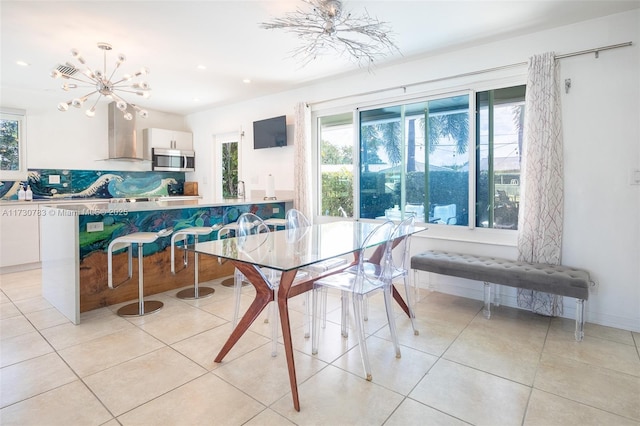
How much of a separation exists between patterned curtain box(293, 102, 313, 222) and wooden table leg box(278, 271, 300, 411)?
2.74 metres

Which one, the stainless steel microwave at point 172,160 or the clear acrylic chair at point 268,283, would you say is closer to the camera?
the clear acrylic chair at point 268,283

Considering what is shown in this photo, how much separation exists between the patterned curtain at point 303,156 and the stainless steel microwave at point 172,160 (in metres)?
2.84

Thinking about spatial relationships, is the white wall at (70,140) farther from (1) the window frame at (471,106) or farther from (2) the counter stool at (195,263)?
(1) the window frame at (471,106)

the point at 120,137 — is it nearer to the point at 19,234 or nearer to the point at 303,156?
the point at 19,234

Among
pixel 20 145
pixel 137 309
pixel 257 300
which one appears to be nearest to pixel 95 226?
pixel 137 309

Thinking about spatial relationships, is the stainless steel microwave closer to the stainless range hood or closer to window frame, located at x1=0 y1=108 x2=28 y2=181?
the stainless range hood

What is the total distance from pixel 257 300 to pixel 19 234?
4.27 m

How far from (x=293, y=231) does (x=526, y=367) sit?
1.97m

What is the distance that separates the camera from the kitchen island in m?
→ 2.96

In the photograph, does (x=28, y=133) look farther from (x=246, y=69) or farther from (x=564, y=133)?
(x=564, y=133)

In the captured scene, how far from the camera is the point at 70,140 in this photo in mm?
5461

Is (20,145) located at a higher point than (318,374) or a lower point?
higher

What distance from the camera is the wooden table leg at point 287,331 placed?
5.88ft

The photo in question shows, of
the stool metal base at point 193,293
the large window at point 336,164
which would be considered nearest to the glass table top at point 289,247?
the stool metal base at point 193,293
